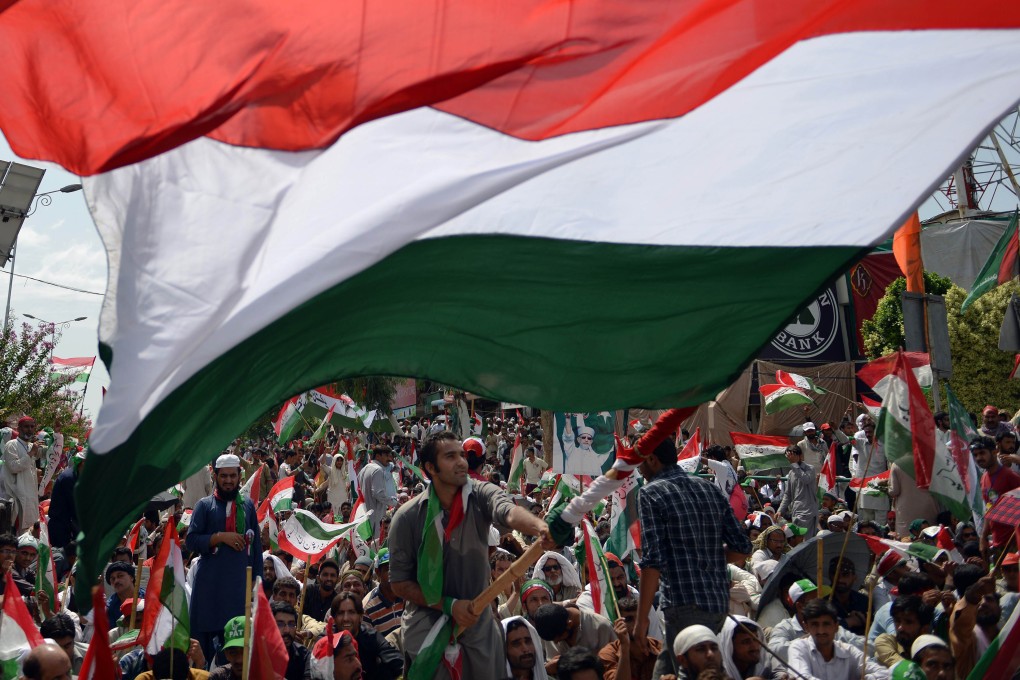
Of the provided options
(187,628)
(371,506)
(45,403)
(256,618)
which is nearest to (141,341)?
(256,618)

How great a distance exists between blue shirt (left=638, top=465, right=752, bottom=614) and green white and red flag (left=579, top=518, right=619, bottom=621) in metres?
2.61

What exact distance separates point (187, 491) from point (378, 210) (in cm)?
1266

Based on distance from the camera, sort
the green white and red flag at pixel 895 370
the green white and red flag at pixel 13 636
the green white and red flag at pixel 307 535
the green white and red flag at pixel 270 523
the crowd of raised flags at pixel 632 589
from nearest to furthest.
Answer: the crowd of raised flags at pixel 632 589 → the green white and red flag at pixel 13 636 → the green white and red flag at pixel 895 370 → the green white and red flag at pixel 307 535 → the green white and red flag at pixel 270 523

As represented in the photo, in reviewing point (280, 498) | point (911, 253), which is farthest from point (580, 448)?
point (911, 253)

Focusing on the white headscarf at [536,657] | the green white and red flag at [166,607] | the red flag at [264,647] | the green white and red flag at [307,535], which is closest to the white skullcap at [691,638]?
the white headscarf at [536,657]

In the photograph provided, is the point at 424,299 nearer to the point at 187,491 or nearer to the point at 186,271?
the point at 186,271

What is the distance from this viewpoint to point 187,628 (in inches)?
298

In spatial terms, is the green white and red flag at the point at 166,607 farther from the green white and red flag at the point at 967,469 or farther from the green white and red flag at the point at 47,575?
the green white and red flag at the point at 967,469

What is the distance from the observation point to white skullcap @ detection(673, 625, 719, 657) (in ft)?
17.5

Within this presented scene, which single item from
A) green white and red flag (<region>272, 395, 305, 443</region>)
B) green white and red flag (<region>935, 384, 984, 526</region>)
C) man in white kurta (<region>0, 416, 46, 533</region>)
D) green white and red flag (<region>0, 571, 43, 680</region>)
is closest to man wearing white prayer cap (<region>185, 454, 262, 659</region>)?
green white and red flag (<region>0, 571, 43, 680</region>)

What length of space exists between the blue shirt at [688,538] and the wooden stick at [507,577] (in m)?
0.74

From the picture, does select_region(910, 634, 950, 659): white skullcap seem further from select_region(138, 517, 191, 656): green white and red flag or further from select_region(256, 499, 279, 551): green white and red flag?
select_region(256, 499, 279, 551): green white and red flag

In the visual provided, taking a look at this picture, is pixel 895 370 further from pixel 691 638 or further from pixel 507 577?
pixel 507 577

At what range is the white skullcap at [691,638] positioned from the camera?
5.32 meters
